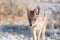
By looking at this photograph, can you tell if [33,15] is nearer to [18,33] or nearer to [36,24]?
[36,24]

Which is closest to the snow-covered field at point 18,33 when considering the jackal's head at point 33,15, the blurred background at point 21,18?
the blurred background at point 21,18

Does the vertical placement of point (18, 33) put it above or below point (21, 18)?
below

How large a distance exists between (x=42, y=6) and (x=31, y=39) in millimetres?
335

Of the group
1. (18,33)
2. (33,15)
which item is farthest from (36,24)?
(18,33)

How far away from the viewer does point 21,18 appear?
7.35 ft

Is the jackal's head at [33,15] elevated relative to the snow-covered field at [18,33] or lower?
elevated

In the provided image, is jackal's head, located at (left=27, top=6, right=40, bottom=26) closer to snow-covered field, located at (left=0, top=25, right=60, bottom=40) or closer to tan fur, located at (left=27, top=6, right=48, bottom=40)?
tan fur, located at (left=27, top=6, right=48, bottom=40)

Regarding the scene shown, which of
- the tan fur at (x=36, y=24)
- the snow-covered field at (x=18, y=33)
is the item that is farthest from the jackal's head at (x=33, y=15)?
the snow-covered field at (x=18, y=33)

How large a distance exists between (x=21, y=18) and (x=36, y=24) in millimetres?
169

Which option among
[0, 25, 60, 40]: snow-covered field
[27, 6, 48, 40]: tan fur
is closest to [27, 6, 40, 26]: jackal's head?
[27, 6, 48, 40]: tan fur

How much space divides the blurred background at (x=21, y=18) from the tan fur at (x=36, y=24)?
43mm

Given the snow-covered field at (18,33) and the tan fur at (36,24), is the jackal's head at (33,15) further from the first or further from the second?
the snow-covered field at (18,33)

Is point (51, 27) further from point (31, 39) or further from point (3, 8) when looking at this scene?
point (3, 8)

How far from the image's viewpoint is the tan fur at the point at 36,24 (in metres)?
2.16
